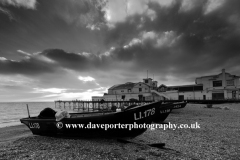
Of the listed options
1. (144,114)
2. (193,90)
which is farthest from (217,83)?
(144,114)

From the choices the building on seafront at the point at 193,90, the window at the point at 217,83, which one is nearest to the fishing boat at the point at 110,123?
the building on seafront at the point at 193,90

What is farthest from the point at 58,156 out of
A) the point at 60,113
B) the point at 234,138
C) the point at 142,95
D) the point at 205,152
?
the point at 142,95

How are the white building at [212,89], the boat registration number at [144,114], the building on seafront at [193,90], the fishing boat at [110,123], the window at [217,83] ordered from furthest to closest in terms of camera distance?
1. the window at [217,83]
2. the building on seafront at [193,90]
3. the white building at [212,89]
4. the boat registration number at [144,114]
5. the fishing boat at [110,123]

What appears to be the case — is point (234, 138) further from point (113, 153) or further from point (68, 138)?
point (68, 138)

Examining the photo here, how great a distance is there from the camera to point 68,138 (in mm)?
7582

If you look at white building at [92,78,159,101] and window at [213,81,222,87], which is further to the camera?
white building at [92,78,159,101]

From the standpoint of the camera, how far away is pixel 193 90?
148 feet

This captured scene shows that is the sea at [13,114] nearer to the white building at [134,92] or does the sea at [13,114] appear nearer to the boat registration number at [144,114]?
the boat registration number at [144,114]

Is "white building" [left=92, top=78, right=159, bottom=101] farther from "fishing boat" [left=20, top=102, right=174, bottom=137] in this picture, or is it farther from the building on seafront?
"fishing boat" [left=20, top=102, right=174, bottom=137]

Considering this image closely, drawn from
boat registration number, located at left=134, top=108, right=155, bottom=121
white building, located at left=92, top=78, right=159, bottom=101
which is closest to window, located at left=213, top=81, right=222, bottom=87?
white building, located at left=92, top=78, right=159, bottom=101

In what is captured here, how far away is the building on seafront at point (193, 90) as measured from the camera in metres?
39.7

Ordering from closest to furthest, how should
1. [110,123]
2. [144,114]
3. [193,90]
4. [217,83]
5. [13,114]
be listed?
[110,123] → [144,114] → [13,114] → [217,83] → [193,90]

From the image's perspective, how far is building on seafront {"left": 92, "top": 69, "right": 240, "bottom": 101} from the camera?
130 ft

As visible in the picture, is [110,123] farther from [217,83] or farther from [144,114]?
[217,83]
